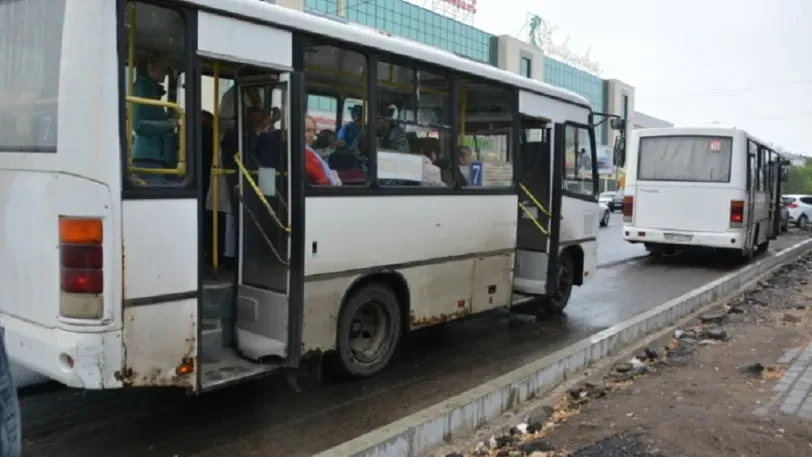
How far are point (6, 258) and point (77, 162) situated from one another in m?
0.95

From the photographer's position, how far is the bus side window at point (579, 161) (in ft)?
29.5

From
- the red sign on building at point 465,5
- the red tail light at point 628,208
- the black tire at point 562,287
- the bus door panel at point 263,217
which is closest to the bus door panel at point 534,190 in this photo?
the black tire at point 562,287

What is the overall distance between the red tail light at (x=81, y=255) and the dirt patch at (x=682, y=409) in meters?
2.42

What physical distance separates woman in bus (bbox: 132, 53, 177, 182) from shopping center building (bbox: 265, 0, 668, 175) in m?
25.4

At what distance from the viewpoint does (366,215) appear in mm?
5910

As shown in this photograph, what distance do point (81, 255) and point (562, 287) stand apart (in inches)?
257

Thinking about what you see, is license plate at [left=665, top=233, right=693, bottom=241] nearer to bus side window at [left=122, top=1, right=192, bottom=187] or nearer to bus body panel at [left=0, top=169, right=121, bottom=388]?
bus side window at [left=122, top=1, right=192, bottom=187]

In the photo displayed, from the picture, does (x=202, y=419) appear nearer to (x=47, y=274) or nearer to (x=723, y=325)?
(x=47, y=274)

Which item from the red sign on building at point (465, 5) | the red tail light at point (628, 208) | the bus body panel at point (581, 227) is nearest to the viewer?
the bus body panel at point (581, 227)

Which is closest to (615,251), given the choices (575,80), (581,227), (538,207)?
(581,227)

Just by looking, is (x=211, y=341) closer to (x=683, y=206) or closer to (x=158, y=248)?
(x=158, y=248)

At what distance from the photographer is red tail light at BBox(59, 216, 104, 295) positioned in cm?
410

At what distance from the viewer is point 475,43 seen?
5422 cm

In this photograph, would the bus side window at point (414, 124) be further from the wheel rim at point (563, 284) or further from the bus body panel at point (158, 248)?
the wheel rim at point (563, 284)
